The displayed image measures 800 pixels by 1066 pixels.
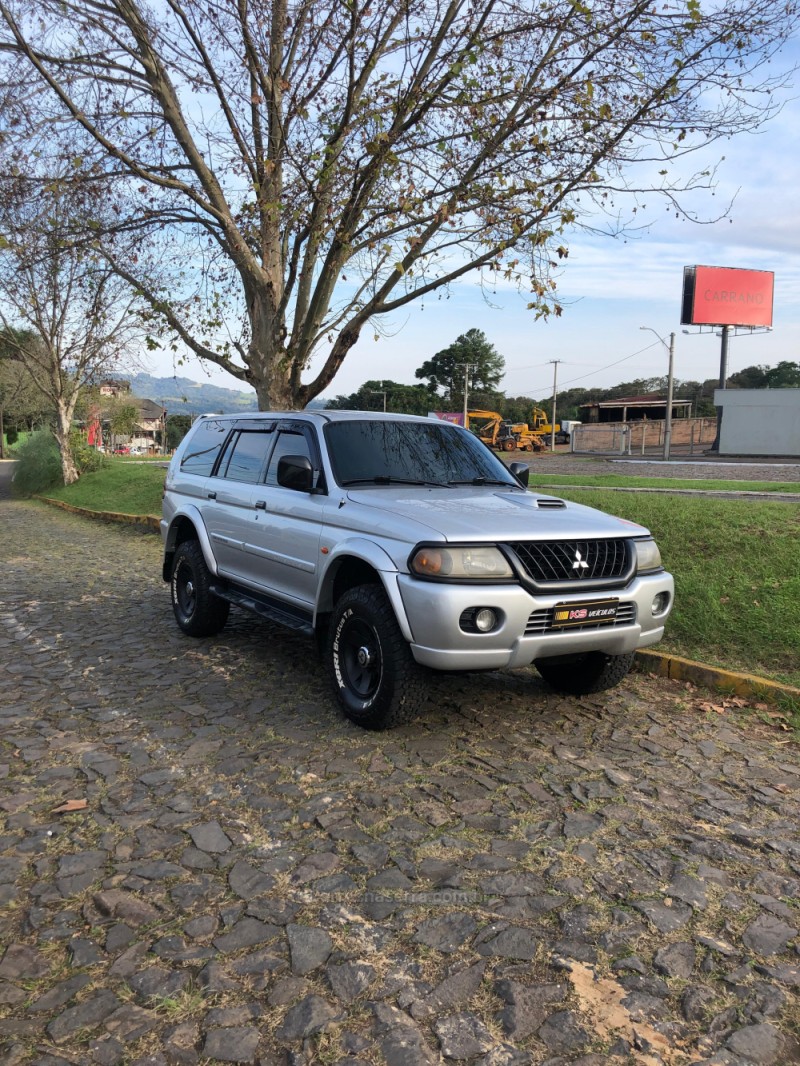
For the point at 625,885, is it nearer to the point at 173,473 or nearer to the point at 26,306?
the point at 173,473

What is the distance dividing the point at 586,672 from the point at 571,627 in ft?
3.47

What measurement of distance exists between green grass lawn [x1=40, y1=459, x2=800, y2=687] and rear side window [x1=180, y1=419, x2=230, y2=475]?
4.07 m

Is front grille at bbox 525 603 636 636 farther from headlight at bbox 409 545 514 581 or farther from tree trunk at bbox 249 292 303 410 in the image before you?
tree trunk at bbox 249 292 303 410

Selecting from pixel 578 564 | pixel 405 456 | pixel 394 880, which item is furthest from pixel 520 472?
pixel 394 880

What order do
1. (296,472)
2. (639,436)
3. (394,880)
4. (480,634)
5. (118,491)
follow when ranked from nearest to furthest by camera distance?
1. (394,880)
2. (480,634)
3. (296,472)
4. (118,491)
5. (639,436)

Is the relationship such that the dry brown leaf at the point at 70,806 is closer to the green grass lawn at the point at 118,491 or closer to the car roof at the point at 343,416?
the car roof at the point at 343,416

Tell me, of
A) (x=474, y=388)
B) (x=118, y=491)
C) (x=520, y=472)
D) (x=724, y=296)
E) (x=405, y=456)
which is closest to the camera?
(x=405, y=456)

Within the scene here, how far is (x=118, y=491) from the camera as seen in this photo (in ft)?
68.6

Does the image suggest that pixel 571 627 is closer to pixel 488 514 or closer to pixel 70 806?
pixel 488 514

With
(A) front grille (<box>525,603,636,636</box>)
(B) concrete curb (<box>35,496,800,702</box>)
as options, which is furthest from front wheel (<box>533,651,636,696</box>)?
(B) concrete curb (<box>35,496,800,702</box>)

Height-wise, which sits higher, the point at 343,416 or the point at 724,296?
the point at 724,296

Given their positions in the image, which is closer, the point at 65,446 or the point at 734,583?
the point at 734,583

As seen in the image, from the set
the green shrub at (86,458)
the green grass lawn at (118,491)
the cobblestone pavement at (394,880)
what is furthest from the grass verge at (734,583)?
the green shrub at (86,458)

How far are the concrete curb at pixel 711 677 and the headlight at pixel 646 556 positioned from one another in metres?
1.24
